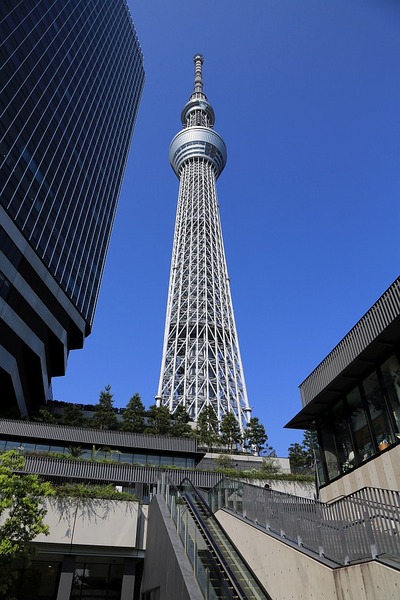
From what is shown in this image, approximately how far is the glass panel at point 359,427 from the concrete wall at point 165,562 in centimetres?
613

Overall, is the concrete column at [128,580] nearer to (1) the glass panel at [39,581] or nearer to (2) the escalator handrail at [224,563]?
(1) the glass panel at [39,581]

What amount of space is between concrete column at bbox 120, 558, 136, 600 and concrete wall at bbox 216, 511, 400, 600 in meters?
7.83

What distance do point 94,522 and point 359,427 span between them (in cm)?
1181

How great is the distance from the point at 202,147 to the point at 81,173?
53.8 meters

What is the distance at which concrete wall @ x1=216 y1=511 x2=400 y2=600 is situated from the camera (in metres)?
7.11

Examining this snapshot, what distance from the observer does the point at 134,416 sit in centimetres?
4594

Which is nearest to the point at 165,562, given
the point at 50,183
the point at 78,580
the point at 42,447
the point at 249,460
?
the point at 78,580

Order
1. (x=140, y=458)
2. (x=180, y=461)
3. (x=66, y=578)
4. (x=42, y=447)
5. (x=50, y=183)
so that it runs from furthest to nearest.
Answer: (x=50, y=183) → (x=180, y=461) → (x=140, y=458) → (x=42, y=447) → (x=66, y=578)

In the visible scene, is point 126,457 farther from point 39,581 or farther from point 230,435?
point 230,435

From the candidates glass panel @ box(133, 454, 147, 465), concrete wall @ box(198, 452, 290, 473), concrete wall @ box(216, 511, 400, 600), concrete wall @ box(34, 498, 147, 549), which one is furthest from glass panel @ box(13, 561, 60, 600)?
concrete wall @ box(198, 452, 290, 473)

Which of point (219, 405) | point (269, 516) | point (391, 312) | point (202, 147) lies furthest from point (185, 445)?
point (202, 147)

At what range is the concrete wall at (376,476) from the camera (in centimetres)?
1184

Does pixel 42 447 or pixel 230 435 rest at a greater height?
pixel 230 435

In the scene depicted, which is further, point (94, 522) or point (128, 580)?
point (94, 522)
